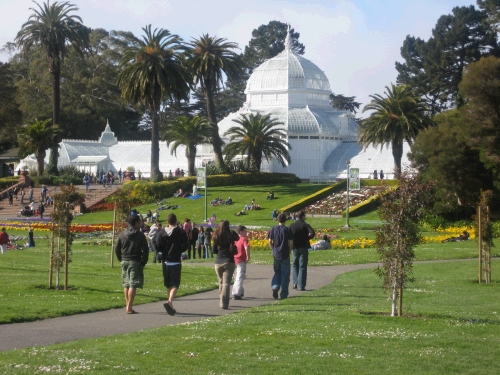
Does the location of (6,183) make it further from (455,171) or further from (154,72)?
(455,171)

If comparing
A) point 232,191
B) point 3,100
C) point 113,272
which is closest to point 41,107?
point 3,100

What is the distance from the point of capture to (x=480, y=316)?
12.8 metres

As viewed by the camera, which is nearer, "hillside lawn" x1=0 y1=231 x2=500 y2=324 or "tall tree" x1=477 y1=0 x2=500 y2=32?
"hillside lawn" x1=0 y1=231 x2=500 y2=324

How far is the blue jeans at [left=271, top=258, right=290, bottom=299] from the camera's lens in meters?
15.7

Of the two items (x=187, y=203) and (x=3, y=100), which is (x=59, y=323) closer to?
(x=187, y=203)

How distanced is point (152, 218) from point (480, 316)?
33.8 meters

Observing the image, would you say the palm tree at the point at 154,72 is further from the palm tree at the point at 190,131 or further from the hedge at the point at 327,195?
the hedge at the point at 327,195

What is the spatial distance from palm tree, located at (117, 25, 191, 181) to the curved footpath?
4114 cm

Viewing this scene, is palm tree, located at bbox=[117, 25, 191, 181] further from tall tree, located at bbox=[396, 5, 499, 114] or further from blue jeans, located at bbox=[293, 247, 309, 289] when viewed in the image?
blue jeans, located at bbox=[293, 247, 309, 289]

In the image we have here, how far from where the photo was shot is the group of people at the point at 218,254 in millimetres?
12969

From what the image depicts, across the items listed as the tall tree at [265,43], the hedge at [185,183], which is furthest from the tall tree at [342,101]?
the hedge at [185,183]

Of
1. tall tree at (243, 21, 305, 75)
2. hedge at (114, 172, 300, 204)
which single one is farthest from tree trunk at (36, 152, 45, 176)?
tall tree at (243, 21, 305, 75)

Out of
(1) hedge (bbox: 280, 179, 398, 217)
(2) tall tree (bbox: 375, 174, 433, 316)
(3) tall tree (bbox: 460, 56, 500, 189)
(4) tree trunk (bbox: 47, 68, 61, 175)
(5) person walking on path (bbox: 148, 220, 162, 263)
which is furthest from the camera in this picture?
(4) tree trunk (bbox: 47, 68, 61, 175)

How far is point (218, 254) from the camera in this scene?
1460cm
